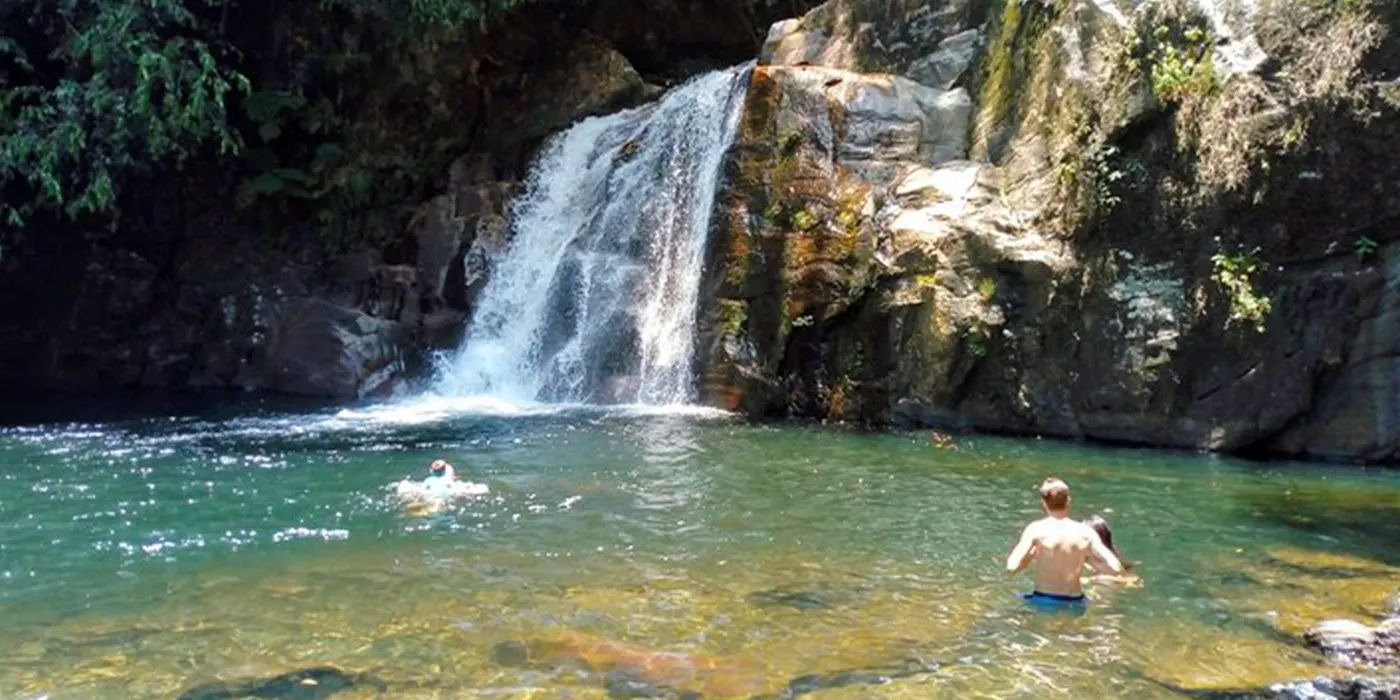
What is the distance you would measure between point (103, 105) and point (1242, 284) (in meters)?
18.2

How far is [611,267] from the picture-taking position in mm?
21406

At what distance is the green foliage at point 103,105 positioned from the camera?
19.6m

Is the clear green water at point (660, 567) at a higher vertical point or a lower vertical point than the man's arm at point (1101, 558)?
lower

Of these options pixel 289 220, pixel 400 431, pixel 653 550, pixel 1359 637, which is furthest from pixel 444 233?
pixel 1359 637

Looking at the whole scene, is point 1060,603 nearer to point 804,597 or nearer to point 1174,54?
point 804,597

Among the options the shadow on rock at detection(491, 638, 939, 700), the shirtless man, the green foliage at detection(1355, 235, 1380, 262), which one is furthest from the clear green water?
the green foliage at detection(1355, 235, 1380, 262)

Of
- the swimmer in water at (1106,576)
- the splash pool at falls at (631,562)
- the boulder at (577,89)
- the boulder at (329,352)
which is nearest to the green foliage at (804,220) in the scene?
the splash pool at falls at (631,562)

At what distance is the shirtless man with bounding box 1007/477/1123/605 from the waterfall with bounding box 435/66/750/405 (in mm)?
11802

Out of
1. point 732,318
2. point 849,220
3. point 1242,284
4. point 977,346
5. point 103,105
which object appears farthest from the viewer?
point 103,105

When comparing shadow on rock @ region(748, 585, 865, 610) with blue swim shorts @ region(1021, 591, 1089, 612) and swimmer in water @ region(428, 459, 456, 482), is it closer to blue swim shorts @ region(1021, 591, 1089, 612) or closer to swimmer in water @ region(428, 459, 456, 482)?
blue swim shorts @ region(1021, 591, 1089, 612)

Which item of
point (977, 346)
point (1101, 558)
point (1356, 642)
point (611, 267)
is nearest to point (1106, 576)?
point (1101, 558)

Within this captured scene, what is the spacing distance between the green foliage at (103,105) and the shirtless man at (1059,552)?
17.2 m

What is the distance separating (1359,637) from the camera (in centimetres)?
679

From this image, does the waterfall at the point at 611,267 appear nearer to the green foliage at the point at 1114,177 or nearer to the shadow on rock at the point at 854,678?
the green foliage at the point at 1114,177
